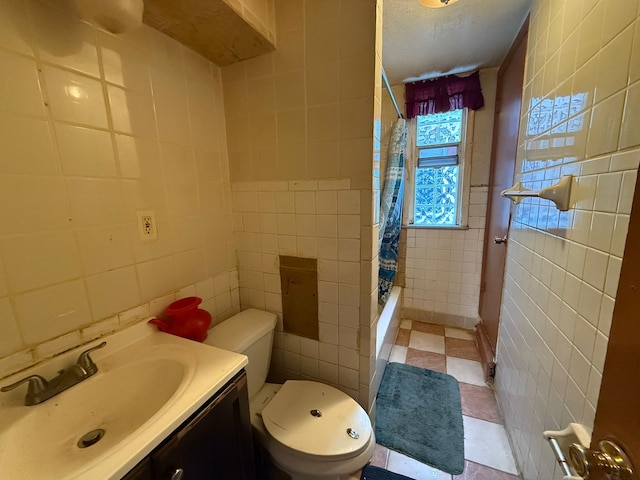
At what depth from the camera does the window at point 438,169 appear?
7.74 ft

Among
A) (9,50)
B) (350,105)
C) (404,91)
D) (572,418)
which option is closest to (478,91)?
(404,91)

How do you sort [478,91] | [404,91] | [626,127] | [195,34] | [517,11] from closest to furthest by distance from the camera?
[626,127] < [195,34] < [517,11] < [478,91] < [404,91]

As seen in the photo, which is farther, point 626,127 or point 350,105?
point 350,105

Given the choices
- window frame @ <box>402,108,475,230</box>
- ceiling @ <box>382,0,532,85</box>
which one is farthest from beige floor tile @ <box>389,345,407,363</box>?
ceiling @ <box>382,0,532,85</box>

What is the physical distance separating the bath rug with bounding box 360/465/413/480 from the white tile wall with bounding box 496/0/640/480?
56 centimetres

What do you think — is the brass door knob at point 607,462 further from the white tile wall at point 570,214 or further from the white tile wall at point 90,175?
the white tile wall at point 90,175

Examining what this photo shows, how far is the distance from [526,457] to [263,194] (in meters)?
1.73

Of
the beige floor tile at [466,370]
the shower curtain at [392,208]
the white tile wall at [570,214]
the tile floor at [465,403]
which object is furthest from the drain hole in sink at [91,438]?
the beige floor tile at [466,370]

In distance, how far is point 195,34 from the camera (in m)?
1.02

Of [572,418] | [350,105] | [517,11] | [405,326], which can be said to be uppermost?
[517,11]

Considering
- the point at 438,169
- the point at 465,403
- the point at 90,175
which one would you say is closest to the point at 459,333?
the point at 465,403

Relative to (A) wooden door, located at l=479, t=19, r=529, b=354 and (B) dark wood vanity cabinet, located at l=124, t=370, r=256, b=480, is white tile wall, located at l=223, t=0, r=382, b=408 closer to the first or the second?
(B) dark wood vanity cabinet, located at l=124, t=370, r=256, b=480

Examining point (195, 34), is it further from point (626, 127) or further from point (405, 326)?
point (405, 326)

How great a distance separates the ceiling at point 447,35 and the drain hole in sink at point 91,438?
2.25 m
